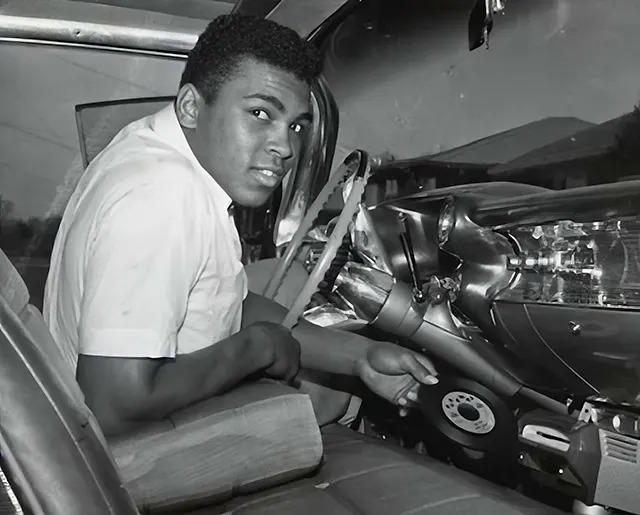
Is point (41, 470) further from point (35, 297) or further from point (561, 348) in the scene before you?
point (561, 348)

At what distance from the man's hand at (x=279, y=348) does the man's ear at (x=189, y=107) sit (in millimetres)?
283

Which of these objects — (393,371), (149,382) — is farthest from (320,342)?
(149,382)

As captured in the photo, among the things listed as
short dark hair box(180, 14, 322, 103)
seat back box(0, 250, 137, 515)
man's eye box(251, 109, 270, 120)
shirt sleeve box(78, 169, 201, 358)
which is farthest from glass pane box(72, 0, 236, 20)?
seat back box(0, 250, 137, 515)

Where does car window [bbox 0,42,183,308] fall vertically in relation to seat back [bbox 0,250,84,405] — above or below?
above

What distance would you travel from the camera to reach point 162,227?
2.60 feet

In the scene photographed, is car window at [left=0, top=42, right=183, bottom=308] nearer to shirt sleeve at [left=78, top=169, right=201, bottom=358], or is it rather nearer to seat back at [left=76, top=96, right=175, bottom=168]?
seat back at [left=76, top=96, right=175, bottom=168]

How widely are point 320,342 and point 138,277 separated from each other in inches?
15.7

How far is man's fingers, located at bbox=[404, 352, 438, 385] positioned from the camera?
3.50 feet

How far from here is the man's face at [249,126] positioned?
0.88 m

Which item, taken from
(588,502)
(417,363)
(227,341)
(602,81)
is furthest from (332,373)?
(602,81)

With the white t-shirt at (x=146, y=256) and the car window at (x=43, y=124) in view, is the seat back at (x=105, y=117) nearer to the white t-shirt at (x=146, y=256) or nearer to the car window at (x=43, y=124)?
the car window at (x=43, y=124)

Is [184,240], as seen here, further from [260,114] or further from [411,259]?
[411,259]

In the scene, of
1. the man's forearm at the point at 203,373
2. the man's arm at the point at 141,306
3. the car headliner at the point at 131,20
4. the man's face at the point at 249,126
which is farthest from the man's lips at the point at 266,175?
the car headliner at the point at 131,20

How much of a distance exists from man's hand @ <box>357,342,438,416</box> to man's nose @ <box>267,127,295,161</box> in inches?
14.1
